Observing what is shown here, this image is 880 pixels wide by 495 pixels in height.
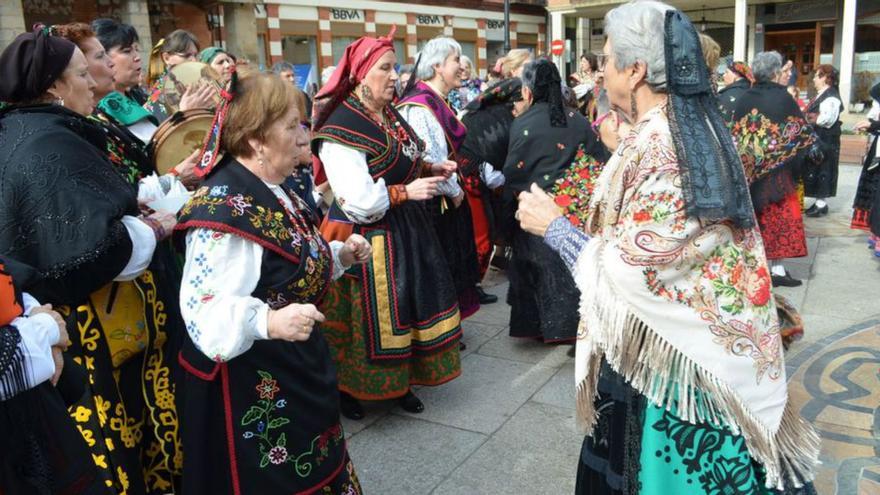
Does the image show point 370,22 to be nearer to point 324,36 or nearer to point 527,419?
point 324,36

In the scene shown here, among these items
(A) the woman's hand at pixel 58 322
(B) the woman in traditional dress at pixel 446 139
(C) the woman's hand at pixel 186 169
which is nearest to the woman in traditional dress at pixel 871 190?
(B) the woman in traditional dress at pixel 446 139

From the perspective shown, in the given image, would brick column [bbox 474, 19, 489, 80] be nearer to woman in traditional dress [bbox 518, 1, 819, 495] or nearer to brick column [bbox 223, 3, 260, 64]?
brick column [bbox 223, 3, 260, 64]

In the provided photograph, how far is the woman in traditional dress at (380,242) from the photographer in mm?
3539

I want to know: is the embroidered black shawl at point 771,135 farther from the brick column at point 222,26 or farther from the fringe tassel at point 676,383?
the brick column at point 222,26

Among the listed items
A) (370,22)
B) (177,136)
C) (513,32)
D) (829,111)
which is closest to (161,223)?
(177,136)

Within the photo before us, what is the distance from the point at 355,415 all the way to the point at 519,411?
89cm

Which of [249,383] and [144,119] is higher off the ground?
[144,119]

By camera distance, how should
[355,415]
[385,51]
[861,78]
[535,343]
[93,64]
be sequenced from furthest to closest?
1. [861,78]
2. [535,343]
3. [355,415]
4. [385,51]
5. [93,64]

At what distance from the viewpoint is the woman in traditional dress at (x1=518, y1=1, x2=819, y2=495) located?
190 centimetres

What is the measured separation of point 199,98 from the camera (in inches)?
126

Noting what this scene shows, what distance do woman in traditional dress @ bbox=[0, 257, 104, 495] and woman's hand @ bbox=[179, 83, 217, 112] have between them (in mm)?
1469

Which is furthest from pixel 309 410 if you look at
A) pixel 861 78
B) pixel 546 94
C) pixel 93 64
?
pixel 861 78

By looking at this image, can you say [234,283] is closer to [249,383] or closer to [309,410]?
[249,383]

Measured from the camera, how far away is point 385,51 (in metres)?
3.64
